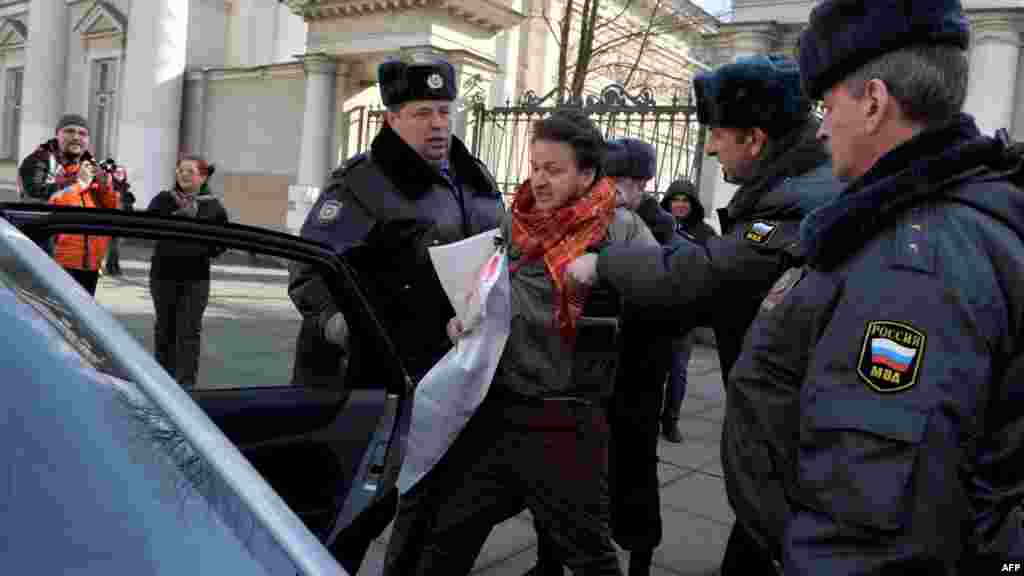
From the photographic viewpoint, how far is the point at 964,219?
1247 millimetres

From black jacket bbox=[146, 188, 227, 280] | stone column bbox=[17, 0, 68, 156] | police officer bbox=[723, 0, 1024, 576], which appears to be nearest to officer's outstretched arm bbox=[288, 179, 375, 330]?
black jacket bbox=[146, 188, 227, 280]

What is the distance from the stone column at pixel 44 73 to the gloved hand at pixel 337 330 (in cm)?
1823

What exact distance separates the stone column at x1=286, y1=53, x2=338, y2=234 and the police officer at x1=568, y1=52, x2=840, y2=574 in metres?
10.1

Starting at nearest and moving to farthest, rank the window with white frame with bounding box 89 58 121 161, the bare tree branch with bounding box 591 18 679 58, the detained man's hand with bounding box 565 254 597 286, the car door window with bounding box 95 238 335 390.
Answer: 1. the detained man's hand with bounding box 565 254 597 286
2. the car door window with bounding box 95 238 335 390
3. the bare tree branch with bounding box 591 18 679 58
4. the window with white frame with bounding box 89 58 121 161

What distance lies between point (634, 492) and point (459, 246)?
44.9 inches

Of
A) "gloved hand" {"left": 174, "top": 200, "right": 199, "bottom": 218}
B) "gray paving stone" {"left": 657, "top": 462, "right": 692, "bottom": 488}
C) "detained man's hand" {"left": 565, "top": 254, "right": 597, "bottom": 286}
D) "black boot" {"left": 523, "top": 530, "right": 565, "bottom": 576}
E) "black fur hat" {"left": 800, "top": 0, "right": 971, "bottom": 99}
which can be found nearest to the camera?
"black fur hat" {"left": 800, "top": 0, "right": 971, "bottom": 99}

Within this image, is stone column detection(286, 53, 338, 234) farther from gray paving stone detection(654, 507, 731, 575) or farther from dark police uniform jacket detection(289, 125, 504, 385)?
dark police uniform jacket detection(289, 125, 504, 385)

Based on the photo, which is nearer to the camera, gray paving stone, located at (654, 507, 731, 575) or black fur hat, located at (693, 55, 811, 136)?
black fur hat, located at (693, 55, 811, 136)

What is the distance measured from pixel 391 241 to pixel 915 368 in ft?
6.03

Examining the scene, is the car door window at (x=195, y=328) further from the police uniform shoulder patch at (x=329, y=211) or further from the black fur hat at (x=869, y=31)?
the black fur hat at (x=869, y=31)

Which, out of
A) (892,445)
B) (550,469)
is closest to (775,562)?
(892,445)

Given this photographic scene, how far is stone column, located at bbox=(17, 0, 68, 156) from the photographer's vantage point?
18.1m

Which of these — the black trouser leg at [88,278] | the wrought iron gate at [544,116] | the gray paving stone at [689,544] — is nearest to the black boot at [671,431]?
the gray paving stone at [689,544]

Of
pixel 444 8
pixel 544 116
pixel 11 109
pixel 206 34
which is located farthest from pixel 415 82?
pixel 11 109
